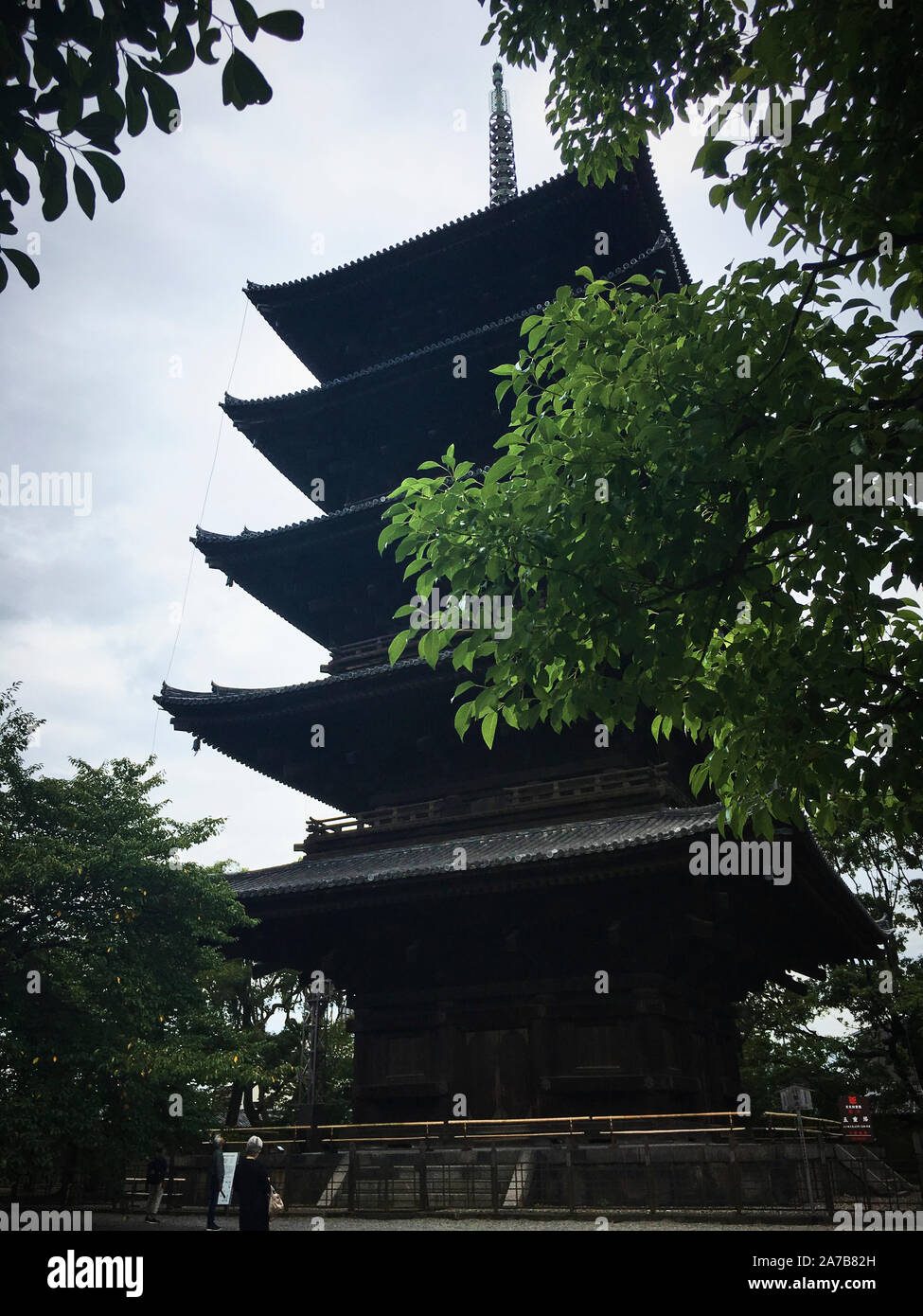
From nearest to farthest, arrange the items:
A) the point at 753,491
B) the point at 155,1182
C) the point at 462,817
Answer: the point at 753,491
the point at 155,1182
the point at 462,817

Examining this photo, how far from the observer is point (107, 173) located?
3178 millimetres

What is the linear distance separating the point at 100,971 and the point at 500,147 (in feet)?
84.7

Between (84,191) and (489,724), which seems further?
(489,724)

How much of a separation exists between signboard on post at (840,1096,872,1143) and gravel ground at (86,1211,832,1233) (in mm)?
3337

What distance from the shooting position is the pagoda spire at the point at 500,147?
2584 cm

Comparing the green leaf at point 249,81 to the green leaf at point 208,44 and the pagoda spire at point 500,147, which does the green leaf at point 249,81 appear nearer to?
the green leaf at point 208,44

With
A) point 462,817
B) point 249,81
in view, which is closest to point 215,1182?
point 462,817

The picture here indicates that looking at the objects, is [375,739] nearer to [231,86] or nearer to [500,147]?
[231,86]

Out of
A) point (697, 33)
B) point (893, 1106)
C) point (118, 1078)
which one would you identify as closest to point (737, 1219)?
point (118, 1078)

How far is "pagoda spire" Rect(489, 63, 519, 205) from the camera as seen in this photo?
25.8 m

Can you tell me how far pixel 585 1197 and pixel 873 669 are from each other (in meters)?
9.41

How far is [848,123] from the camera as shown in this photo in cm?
467

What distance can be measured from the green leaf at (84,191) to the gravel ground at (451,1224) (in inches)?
368

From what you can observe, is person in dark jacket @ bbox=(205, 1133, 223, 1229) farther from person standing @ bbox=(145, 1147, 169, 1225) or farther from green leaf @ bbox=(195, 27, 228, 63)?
green leaf @ bbox=(195, 27, 228, 63)
